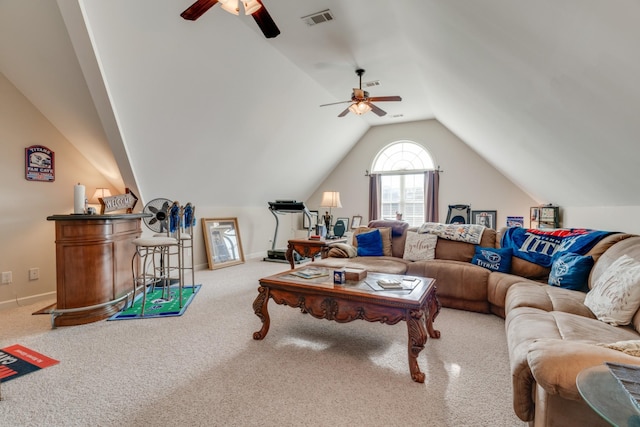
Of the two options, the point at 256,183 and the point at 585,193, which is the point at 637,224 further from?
the point at 256,183

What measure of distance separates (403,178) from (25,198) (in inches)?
252

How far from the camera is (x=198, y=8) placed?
2.17 m

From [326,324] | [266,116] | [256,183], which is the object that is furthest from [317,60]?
[326,324]

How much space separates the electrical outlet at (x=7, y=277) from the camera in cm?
314

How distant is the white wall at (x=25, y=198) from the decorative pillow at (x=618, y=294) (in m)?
5.11

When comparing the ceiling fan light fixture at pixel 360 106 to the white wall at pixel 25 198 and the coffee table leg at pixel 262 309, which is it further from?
the white wall at pixel 25 198

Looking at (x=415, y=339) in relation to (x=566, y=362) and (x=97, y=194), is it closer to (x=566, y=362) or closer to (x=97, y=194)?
(x=566, y=362)

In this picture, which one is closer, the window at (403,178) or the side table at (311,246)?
the side table at (311,246)

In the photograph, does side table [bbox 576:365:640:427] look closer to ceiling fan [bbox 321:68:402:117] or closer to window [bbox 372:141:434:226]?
ceiling fan [bbox 321:68:402:117]

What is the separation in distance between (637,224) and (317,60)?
379cm

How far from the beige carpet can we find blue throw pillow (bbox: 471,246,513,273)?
570mm

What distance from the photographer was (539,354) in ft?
3.60

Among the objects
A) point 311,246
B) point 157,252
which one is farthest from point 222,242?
point 311,246

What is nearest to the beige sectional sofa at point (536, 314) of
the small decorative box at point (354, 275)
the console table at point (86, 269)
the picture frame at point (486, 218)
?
the small decorative box at point (354, 275)
